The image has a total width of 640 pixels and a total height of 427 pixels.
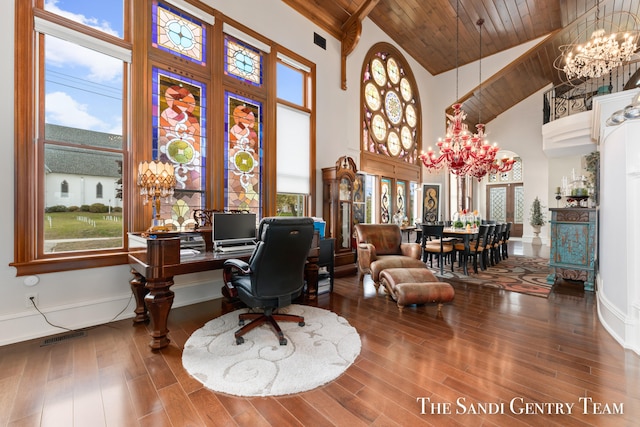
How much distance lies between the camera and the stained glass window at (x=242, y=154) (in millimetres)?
3977

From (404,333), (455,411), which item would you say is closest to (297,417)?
(455,411)

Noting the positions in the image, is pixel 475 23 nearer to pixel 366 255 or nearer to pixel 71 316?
pixel 366 255

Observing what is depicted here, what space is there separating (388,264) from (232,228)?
2283 millimetres

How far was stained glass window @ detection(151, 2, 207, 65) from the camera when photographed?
337 centimetres

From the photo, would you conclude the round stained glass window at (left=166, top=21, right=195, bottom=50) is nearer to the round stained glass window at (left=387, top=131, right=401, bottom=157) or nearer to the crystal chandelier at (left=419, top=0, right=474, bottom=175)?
the crystal chandelier at (left=419, top=0, right=474, bottom=175)

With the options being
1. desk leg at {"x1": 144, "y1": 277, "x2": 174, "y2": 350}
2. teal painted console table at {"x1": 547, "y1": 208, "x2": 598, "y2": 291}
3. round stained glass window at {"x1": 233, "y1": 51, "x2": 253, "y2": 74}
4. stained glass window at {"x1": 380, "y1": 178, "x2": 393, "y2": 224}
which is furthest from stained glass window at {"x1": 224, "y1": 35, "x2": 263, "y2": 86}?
teal painted console table at {"x1": 547, "y1": 208, "x2": 598, "y2": 291}

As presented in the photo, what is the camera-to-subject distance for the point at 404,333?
2.64 meters

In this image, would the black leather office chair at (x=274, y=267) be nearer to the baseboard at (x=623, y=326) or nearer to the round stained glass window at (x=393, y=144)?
the baseboard at (x=623, y=326)

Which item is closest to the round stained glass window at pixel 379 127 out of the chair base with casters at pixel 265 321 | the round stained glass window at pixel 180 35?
the round stained glass window at pixel 180 35

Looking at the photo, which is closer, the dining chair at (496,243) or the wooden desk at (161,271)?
the wooden desk at (161,271)

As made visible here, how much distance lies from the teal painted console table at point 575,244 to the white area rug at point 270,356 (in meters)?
3.98

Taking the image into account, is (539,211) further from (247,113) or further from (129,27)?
(129,27)

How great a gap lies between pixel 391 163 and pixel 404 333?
5628 mm

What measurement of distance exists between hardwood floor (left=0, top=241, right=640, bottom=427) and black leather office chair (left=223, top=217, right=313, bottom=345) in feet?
2.37
